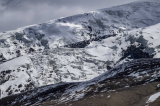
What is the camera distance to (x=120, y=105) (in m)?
106

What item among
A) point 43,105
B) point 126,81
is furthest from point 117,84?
point 43,105

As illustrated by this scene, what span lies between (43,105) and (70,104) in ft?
109

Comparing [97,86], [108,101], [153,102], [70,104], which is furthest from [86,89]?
[153,102]

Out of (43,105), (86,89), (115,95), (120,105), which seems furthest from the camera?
(86,89)

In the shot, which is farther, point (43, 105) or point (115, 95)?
point (43, 105)

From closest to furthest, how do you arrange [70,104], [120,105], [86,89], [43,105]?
[120,105]
[70,104]
[43,105]
[86,89]

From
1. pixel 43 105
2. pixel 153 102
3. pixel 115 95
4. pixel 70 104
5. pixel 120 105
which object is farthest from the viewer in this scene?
pixel 43 105

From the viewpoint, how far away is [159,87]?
11100 cm

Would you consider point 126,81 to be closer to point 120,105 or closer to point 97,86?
point 97,86

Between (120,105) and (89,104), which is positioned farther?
(89,104)

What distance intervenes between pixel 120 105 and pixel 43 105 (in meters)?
57.2

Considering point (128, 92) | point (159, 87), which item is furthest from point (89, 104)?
point (159, 87)

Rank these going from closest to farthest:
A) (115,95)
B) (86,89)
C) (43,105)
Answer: (115,95) → (43,105) → (86,89)

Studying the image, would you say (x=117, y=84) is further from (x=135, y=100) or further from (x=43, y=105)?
(x=135, y=100)
